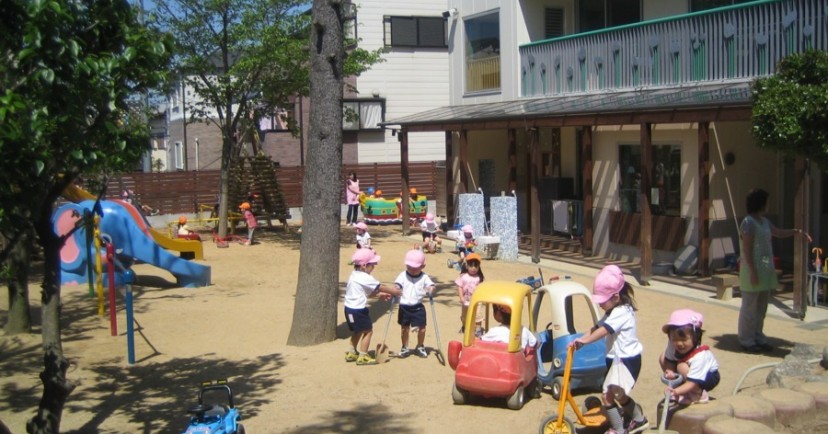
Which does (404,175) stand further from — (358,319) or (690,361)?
(690,361)

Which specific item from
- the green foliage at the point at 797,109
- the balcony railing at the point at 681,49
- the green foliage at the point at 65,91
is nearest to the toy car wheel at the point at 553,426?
the green foliage at the point at 65,91

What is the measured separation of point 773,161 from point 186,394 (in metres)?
11.4

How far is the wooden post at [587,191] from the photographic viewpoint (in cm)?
1808

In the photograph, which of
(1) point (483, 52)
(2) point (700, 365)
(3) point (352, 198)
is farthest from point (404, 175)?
(2) point (700, 365)

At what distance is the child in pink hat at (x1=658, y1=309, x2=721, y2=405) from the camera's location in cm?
618

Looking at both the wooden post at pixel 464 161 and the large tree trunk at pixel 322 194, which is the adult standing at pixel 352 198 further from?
the large tree trunk at pixel 322 194

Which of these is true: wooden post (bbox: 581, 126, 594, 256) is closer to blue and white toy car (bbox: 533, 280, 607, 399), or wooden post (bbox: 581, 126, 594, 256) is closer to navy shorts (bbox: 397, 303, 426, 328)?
navy shorts (bbox: 397, 303, 426, 328)

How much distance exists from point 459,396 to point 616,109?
8451mm

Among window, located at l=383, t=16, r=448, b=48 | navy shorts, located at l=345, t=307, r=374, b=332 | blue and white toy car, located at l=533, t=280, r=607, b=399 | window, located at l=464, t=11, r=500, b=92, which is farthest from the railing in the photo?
blue and white toy car, located at l=533, t=280, r=607, b=399

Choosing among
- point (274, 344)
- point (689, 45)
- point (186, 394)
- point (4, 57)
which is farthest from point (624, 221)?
point (4, 57)

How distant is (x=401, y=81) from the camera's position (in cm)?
3416

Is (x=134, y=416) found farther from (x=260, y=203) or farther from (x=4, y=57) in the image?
(x=260, y=203)

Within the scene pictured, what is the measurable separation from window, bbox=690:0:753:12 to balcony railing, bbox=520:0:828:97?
1065mm

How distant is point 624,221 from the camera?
17.7 meters
